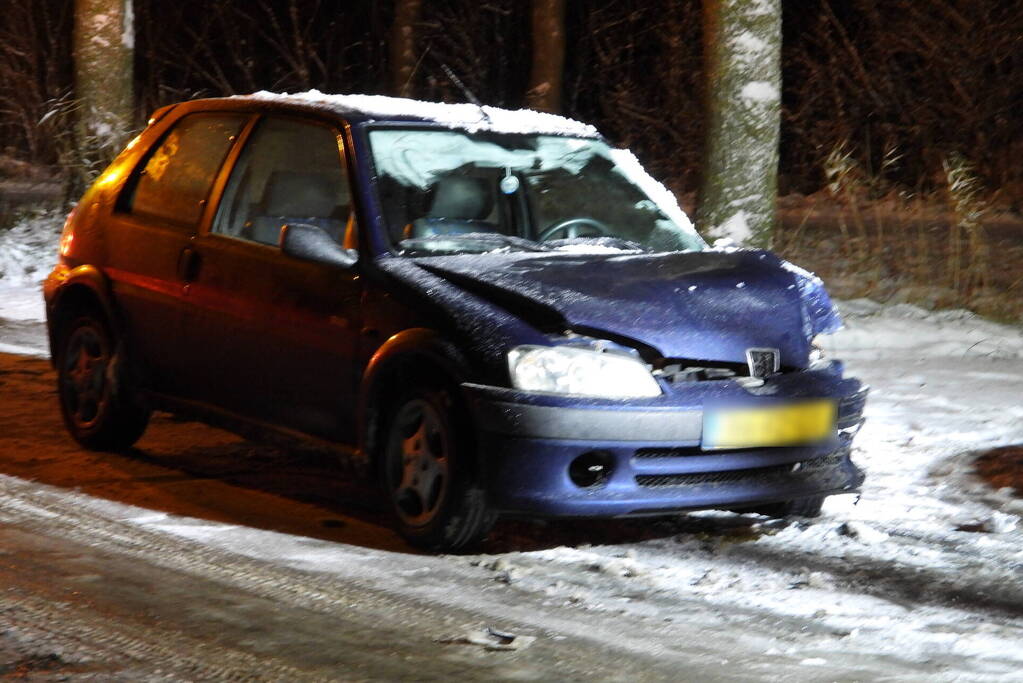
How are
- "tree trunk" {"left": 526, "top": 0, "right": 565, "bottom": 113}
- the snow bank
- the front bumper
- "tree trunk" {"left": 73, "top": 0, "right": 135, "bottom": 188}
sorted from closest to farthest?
the front bumper < the snow bank < "tree trunk" {"left": 73, "top": 0, "right": 135, "bottom": 188} < "tree trunk" {"left": 526, "top": 0, "right": 565, "bottom": 113}

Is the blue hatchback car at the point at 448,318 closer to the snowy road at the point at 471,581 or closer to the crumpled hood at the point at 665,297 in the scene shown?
the crumpled hood at the point at 665,297

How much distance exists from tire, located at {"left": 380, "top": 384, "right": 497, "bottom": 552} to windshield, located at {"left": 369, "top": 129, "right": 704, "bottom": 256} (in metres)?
0.65

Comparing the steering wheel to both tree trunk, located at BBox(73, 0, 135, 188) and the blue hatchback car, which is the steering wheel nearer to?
the blue hatchback car

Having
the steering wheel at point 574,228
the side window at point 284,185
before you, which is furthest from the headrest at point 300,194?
the steering wheel at point 574,228

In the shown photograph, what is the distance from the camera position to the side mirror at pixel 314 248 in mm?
6230

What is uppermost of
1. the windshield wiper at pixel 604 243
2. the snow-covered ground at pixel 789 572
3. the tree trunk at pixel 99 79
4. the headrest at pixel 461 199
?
the tree trunk at pixel 99 79

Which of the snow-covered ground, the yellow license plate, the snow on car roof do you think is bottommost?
the snow-covered ground

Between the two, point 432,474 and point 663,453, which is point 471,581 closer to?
point 432,474

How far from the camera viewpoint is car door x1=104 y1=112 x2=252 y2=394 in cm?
709

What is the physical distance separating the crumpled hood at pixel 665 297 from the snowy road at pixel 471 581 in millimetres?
763

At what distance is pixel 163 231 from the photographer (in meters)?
7.21

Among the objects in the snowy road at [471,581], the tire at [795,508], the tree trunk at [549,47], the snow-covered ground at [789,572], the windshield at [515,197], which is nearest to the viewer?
the snowy road at [471,581]

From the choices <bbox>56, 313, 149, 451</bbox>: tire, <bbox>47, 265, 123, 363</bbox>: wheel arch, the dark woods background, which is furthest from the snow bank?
<bbox>56, 313, 149, 451</bbox>: tire

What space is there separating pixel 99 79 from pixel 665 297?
447 inches
